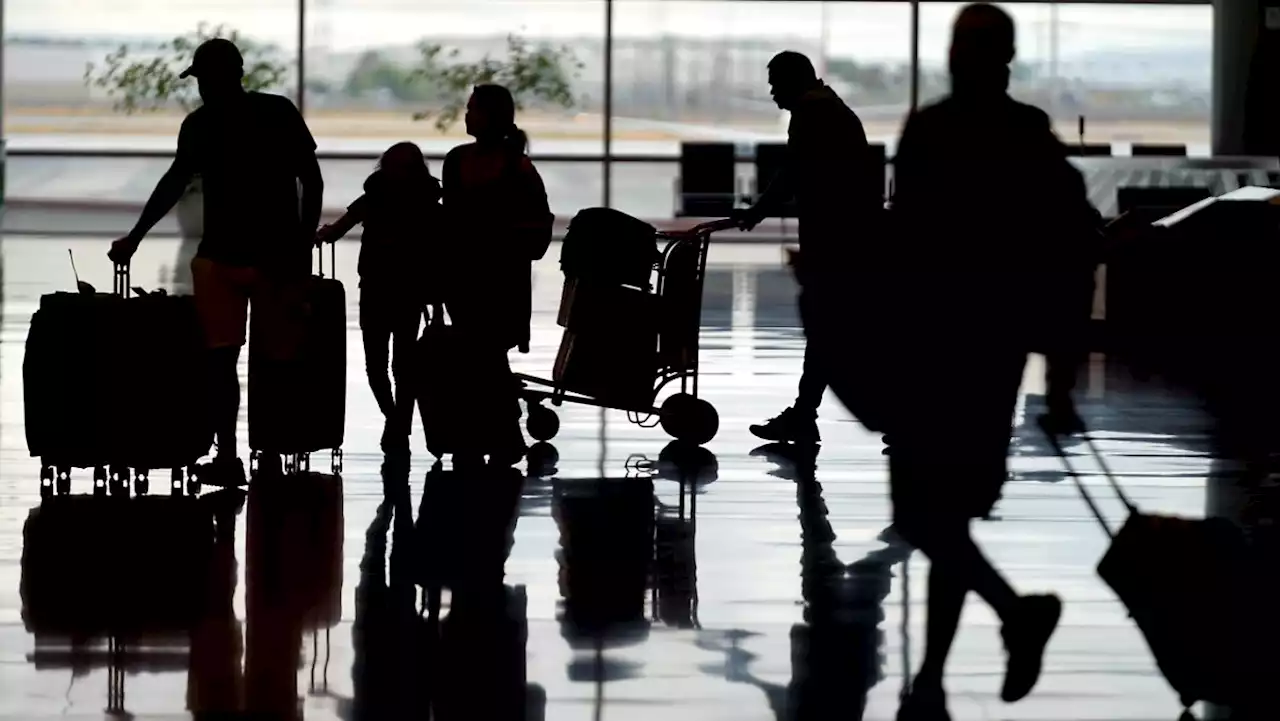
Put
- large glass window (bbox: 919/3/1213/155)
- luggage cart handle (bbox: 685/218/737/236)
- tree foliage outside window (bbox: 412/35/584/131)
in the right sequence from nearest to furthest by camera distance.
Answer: luggage cart handle (bbox: 685/218/737/236) → tree foliage outside window (bbox: 412/35/584/131) → large glass window (bbox: 919/3/1213/155)

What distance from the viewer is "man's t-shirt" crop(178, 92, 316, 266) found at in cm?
674

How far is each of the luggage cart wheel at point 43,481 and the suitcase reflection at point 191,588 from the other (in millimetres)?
115

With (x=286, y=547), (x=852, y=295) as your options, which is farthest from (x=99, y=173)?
(x=852, y=295)

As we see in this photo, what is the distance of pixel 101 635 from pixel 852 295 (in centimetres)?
193

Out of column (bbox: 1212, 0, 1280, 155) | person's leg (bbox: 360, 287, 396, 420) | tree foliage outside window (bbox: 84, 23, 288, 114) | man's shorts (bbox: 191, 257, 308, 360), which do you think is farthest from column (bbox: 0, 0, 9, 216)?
man's shorts (bbox: 191, 257, 308, 360)

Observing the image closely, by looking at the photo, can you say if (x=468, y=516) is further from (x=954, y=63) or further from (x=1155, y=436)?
(x=1155, y=436)

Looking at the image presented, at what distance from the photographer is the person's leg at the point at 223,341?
670 centimetres

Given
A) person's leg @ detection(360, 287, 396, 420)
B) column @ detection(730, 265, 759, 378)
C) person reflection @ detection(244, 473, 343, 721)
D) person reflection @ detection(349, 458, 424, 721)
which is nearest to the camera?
person reflection @ detection(349, 458, 424, 721)

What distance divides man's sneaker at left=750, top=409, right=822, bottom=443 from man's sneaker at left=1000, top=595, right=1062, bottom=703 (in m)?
4.03

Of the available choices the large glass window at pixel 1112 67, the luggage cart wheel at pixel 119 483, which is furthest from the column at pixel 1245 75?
the luggage cart wheel at pixel 119 483

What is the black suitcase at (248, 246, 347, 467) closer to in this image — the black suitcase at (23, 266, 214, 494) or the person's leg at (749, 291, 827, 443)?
the black suitcase at (23, 266, 214, 494)

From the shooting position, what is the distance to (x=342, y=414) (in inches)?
287

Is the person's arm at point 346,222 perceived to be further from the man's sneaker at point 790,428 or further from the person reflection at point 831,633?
the person reflection at point 831,633

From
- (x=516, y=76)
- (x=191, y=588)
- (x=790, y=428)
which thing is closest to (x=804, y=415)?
(x=790, y=428)
